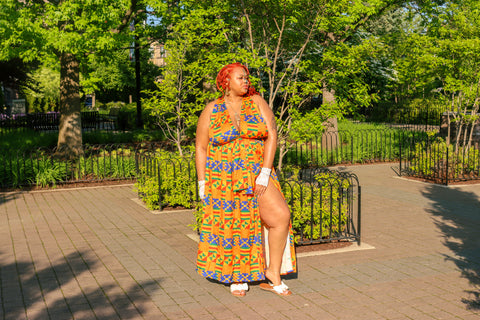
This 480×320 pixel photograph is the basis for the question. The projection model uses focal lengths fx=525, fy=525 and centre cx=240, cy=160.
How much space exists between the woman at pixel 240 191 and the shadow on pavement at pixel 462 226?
197 centimetres

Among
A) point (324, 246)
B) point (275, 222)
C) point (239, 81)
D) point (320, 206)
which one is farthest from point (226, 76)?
point (324, 246)

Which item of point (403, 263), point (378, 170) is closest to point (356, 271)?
point (403, 263)

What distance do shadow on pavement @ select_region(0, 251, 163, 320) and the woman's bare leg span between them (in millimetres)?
1275

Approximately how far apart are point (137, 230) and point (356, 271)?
3.60 meters

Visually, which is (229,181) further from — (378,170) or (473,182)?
(378,170)

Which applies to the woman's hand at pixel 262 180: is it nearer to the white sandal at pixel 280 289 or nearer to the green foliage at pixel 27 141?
the white sandal at pixel 280 289

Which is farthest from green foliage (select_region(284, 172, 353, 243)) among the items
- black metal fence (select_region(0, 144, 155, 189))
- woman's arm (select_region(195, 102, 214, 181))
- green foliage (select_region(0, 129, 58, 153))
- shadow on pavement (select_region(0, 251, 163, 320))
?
green foliage (select_region(0, 129, 58, 153))

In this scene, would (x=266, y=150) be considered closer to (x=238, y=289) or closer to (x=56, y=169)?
(x=238, y=289)

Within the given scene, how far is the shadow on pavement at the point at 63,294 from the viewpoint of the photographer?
4.76 metres

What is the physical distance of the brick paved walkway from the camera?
483 cm

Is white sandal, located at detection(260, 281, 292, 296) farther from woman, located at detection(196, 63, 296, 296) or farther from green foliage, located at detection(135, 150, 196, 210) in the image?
green foliage, located at detection(135, 150, 196, 210)

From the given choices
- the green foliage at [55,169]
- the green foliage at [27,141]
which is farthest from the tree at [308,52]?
the green foliage at [27,141]

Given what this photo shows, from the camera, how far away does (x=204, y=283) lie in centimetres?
561

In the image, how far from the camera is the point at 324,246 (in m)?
7.03
